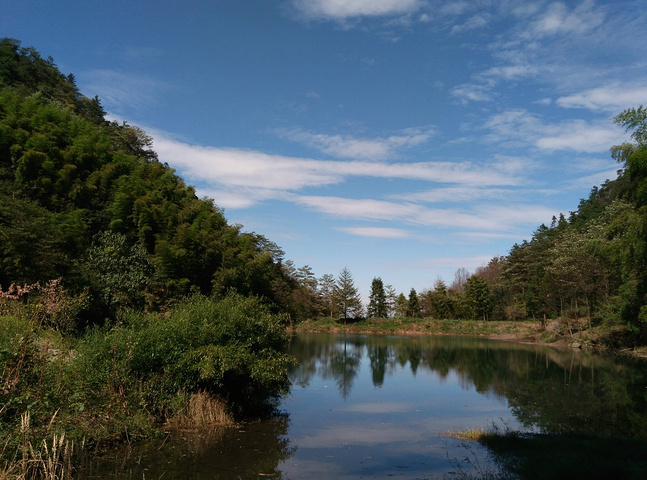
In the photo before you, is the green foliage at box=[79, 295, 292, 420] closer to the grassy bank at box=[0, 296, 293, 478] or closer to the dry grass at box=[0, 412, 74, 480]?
the grassy bank at box=[0, 296, 293, 478]

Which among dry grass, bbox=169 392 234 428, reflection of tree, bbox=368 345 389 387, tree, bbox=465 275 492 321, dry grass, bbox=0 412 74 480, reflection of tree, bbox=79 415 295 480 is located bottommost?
reflection of tree, bbox=368 345 389 387

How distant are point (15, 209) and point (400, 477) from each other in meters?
20.2

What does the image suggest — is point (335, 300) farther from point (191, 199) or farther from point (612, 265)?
point (191, 199)

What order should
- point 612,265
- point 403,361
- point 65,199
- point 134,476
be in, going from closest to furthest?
point 134,476
point 65,199
point 403,361
point 612,265

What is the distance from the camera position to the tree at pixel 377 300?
78.0 metres

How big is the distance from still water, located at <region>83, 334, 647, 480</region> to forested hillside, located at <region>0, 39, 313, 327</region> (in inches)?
298

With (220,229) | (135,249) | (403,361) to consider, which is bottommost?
(403,361)

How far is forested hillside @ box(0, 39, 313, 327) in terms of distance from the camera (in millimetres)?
19578

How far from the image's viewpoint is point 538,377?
82.1ft

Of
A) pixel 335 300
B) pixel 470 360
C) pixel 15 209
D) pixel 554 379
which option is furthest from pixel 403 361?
pixel 335 300

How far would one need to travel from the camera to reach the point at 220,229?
27.5 meters

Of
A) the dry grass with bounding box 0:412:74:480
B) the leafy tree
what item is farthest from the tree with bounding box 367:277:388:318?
the dry grass with bounding box 0:412:74:480

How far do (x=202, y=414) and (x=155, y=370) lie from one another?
1.88 meters

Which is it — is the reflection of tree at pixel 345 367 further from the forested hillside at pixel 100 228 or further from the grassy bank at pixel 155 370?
the grassy bank at pixel 155 370
